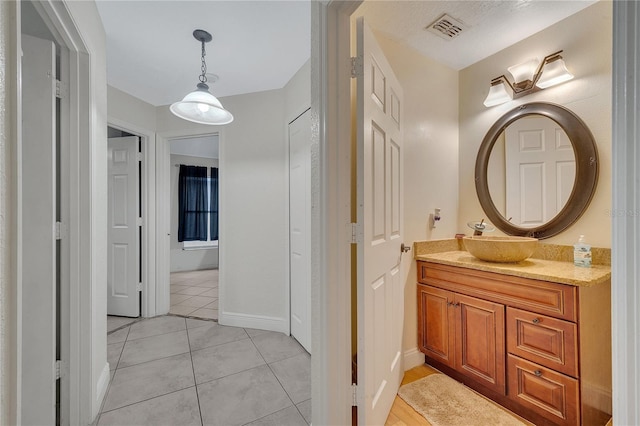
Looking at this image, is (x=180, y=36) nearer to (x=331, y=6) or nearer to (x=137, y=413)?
(x=331, y=6)

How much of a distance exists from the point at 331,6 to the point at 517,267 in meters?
1.67

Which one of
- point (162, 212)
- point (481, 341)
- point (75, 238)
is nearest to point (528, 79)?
point (481, 341)

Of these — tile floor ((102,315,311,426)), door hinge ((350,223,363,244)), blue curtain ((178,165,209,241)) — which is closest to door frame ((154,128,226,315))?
tile floor ((102,315,311,426))

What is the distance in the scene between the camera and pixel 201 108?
1.99 metres

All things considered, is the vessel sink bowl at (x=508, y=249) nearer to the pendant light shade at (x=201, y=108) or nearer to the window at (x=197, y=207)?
the pendant light shade at (x=201, y=108)

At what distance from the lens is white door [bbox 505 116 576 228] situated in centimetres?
182

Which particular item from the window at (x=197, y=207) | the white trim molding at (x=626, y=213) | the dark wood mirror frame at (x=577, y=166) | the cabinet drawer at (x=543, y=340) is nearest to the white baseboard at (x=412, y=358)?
the cabinet drawer at (x=543, y=340)

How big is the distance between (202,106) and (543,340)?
2482 millimetres

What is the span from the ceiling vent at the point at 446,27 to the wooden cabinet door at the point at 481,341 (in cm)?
177

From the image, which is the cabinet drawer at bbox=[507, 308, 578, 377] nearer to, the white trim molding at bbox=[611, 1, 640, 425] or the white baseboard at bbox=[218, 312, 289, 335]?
the white trim molding at bbox=[611, 1, 640, 425]

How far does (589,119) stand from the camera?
5.63ft

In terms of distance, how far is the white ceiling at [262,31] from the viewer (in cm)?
171

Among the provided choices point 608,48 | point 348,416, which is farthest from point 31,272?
point 608,48

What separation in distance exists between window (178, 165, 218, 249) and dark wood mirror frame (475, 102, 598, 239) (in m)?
5.46
